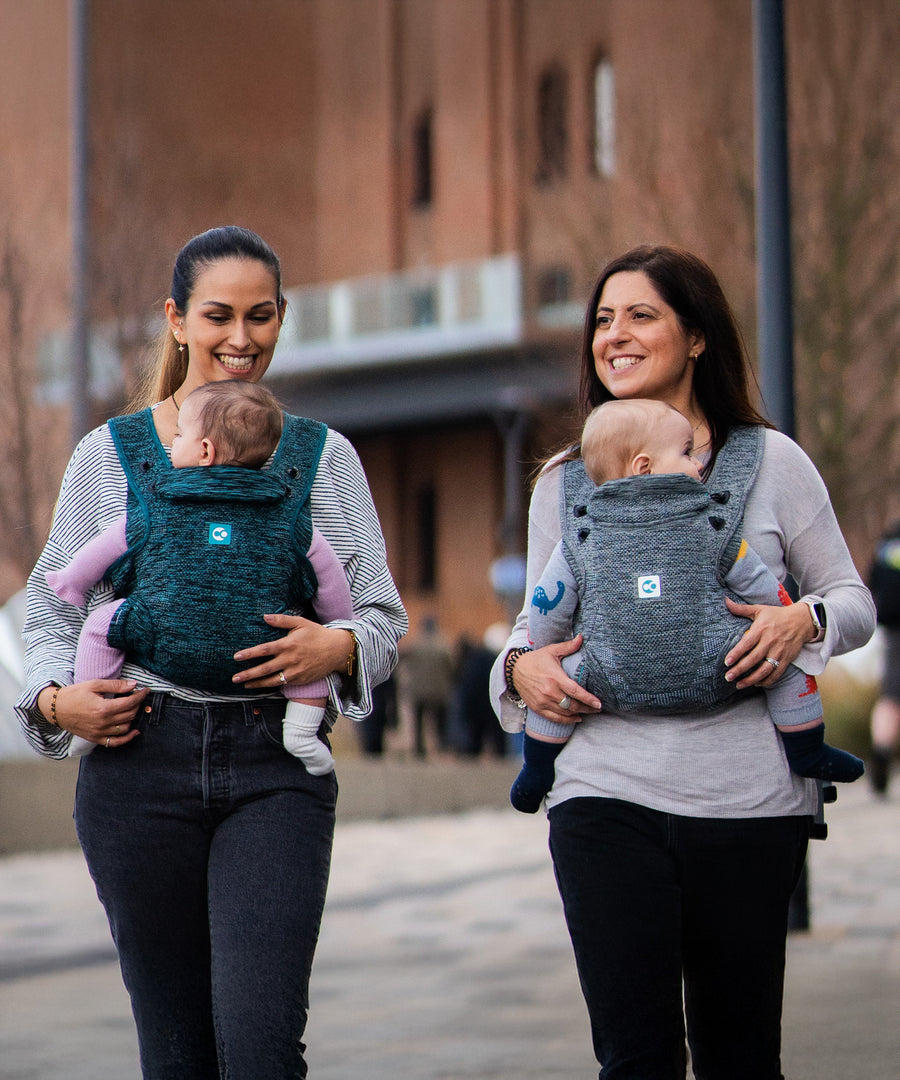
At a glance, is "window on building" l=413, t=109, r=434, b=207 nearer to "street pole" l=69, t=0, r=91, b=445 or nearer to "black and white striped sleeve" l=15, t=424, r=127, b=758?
"street pole" l=69, t=0, r=91, b=445

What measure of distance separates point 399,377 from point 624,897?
116 feet

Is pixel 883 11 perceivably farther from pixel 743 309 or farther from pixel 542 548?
pixel 542 548

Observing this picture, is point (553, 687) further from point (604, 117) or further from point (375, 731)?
point (604, 117)

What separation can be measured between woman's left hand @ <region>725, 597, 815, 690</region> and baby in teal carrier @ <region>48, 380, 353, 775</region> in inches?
29.4

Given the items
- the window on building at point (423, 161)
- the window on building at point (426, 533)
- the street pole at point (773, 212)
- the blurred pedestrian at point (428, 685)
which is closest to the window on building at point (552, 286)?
the window on building at point (423, 161)

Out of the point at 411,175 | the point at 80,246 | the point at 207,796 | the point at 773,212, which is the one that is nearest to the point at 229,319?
the point at 207,796

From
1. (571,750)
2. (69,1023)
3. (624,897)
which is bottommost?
(69,1023)

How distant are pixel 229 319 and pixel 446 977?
12.6ft

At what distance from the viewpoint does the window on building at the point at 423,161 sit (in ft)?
140

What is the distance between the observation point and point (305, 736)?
325 centimetres

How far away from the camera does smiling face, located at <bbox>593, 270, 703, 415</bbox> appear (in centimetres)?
345

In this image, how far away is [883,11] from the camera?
61.7 ft

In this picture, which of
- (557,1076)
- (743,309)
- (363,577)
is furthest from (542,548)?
(743,309)

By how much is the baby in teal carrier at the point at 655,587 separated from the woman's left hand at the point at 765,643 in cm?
2
